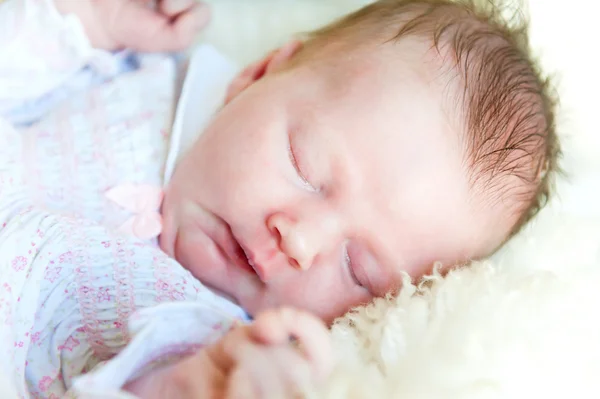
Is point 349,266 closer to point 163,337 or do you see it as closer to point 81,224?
point 163,337

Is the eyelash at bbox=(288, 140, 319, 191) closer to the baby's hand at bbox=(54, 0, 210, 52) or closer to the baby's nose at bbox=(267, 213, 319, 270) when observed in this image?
the baby's nose at bbox=(267, 213, 319, 270)

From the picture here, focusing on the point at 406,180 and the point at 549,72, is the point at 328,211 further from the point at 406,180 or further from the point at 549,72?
the point at 549,72

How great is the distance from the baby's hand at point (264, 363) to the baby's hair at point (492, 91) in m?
0.42

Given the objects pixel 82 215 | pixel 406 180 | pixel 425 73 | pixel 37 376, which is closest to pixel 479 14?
pixel 425 73

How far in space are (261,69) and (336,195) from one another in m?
0.38

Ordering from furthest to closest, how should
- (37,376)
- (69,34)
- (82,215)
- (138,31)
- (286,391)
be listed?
1. (138,31)
2. (69,34)
3. (82,215)
4. (37,376)
5. (286,391)

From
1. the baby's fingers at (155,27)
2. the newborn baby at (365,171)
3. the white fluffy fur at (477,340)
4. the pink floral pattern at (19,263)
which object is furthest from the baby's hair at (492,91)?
the pink floral pattern at (19,263)

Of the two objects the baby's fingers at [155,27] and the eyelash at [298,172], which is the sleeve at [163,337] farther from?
the baby's fingers at [155,27]

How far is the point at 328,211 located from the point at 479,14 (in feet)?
1.55

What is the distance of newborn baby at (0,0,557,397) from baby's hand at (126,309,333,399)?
228 millimetres

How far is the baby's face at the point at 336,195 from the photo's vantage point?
0.87 m

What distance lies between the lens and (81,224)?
0.92 m

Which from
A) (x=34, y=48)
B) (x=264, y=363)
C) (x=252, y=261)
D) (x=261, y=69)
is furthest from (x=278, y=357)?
(x=34, y=48)

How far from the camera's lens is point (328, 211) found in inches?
34.1
